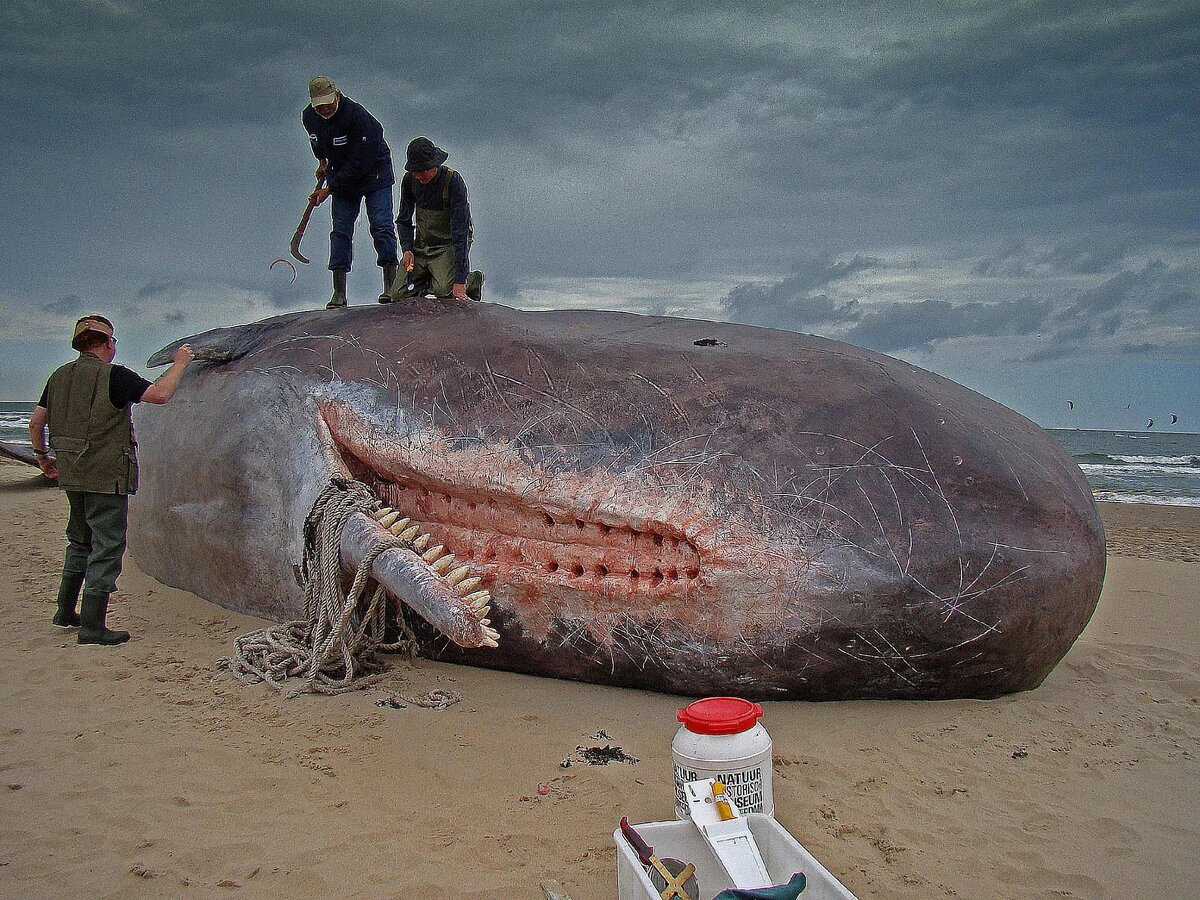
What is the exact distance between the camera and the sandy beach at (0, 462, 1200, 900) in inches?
107

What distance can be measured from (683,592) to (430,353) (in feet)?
6.13

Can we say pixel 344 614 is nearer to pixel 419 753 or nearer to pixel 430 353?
pixel 419 753

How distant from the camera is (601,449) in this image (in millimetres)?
3977

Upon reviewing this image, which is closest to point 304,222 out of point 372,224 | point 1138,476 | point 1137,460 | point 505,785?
point 372,224

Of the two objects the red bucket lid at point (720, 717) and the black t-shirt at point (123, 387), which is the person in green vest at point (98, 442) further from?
the red bucket lid at point (720, 717)

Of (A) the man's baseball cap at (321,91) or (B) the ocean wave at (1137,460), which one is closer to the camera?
(A) the man's baseball cap at (321,91)

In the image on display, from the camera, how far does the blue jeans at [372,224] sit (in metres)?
6.99

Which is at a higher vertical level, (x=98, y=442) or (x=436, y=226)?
(x=436, y=226)

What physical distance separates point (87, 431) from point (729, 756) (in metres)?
3.98

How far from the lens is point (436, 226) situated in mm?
6320

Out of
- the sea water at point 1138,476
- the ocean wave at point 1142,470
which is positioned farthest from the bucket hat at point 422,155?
the ocean wave at point 1142,470

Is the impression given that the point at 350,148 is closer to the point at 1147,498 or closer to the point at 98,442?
the point at 98,442

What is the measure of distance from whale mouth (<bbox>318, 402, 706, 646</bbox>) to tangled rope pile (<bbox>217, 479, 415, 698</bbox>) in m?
0.20

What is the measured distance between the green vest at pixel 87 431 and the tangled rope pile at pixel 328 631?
132cm
